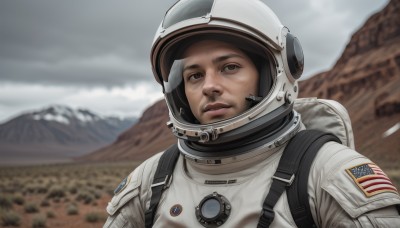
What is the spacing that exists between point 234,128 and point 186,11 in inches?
31.7

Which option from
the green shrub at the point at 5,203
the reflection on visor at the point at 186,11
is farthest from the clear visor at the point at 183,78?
the green shrub at the point at 5,203

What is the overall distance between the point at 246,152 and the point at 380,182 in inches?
26.5

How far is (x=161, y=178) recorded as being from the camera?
91.0 inches

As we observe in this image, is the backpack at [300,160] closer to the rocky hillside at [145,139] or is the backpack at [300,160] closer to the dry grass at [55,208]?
the dry grass at [55,208]

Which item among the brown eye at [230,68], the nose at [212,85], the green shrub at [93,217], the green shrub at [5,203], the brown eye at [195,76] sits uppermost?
the brown eye at [195,76]

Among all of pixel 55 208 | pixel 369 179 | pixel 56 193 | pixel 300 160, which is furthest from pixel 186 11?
pixel 56 193

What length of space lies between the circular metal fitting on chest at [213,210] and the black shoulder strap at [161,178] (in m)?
0.31

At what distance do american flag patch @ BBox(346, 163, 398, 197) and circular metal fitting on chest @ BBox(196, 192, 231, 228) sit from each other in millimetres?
617

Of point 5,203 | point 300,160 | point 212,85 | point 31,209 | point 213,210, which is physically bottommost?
point 31,209

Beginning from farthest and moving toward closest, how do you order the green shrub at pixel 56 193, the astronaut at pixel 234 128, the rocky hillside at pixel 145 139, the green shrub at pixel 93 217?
1. the rocky hillside at pixel 145 139
2. the green shrub at pixel 56 193
3. the green shrub at pixel 93 217
4. the astronaut at pixel 234 128

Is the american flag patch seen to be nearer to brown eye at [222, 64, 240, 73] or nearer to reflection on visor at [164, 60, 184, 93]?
brown eye at [222, 64, 240, 73]

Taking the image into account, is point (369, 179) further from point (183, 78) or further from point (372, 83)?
point (372, 83)

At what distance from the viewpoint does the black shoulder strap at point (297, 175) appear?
5.90ft

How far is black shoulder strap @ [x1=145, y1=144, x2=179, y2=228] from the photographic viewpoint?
219 cm
